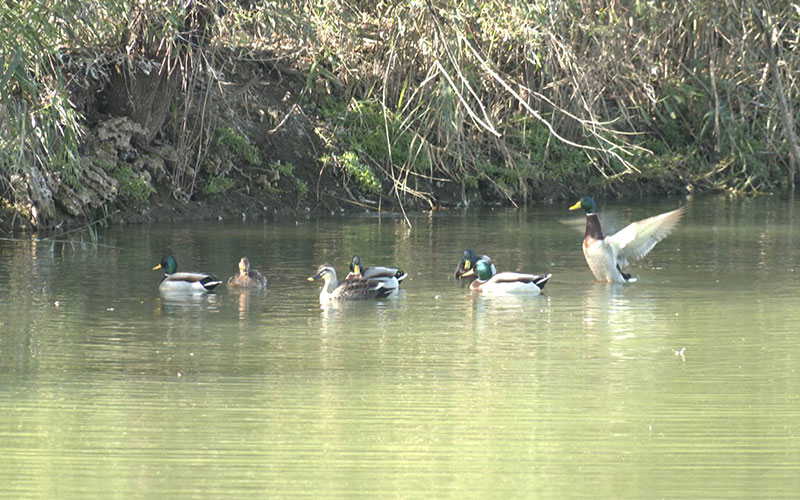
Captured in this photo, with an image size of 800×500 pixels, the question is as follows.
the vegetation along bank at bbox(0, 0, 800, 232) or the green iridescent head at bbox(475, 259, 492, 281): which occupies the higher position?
the vegetation along bank at bbox(0, 0, 800, 232)

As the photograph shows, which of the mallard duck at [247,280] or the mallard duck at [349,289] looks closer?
the mallard duck at [349,289]

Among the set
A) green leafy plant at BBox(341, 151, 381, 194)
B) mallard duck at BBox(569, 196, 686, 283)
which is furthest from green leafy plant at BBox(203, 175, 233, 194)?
mallard duck at BBox(569, 196, 686, 283)

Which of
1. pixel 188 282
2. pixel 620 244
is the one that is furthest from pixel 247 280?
pixel 620 244

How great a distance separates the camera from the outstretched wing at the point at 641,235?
14000 millimetres

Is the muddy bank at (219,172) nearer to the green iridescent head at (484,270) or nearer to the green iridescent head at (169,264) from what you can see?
the green iridescent head at (169,264)

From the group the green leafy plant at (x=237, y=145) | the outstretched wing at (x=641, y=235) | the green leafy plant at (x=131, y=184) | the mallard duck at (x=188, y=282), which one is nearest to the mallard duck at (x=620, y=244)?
the outstretched wing at (x=641, y=235)

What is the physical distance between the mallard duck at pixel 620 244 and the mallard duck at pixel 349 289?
2.19 m

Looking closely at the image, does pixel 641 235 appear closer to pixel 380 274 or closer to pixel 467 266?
pixel 467 266

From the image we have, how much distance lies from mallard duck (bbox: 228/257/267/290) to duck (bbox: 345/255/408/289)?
0.75 metres

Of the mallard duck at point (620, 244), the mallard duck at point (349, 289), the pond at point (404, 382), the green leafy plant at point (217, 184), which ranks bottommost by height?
the pond at point (404, 382)

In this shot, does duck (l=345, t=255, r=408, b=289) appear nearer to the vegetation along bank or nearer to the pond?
the pond

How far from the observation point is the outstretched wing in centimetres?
1400

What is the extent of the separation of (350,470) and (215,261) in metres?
8.45

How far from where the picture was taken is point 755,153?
2466 centimetres
